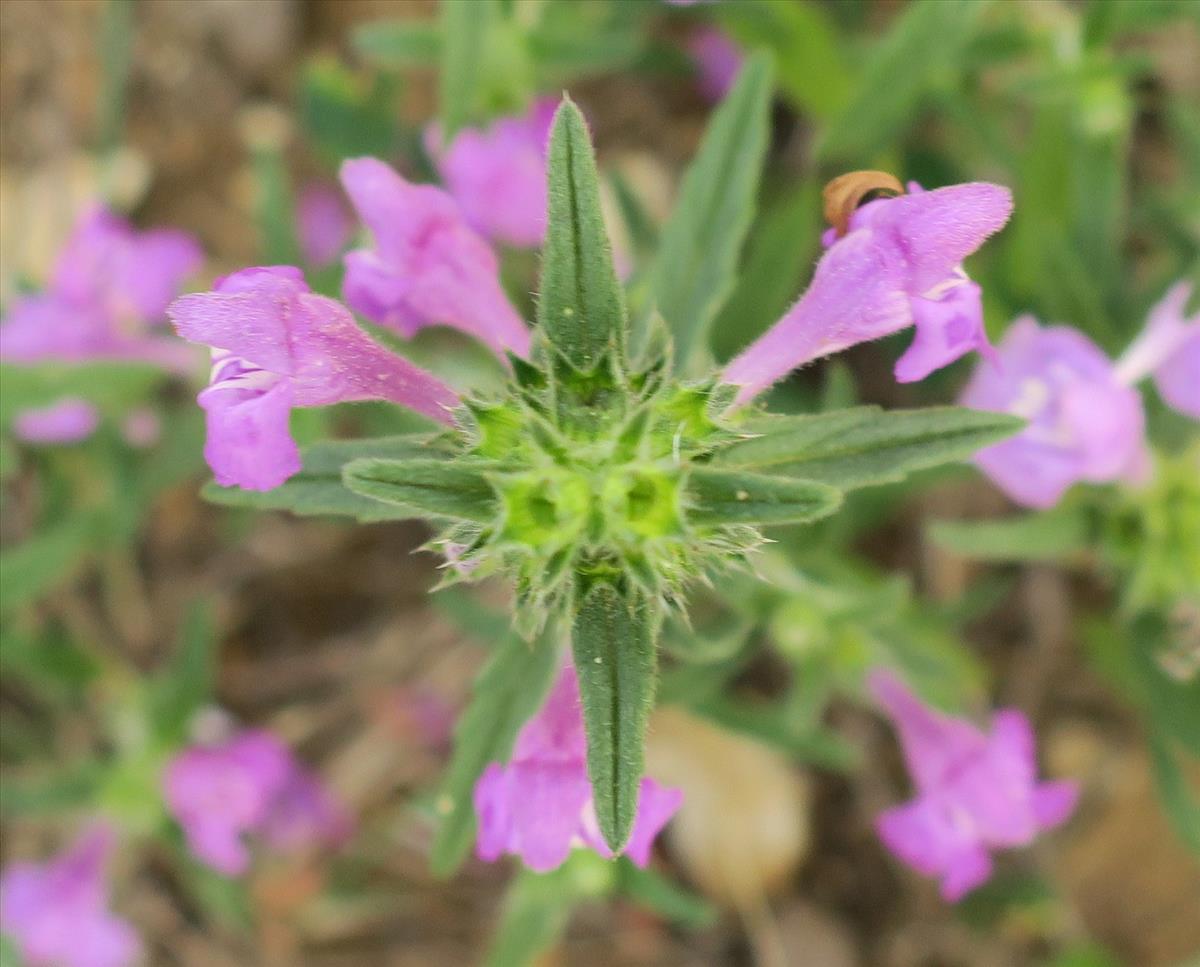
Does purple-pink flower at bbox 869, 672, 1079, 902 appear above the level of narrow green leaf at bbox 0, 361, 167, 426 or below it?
below

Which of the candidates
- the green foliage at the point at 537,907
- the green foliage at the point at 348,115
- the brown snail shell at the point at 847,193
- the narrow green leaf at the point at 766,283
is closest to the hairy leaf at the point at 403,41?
the green foliage at the point at 348,115

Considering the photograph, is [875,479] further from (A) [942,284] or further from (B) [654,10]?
(B) [654,10]

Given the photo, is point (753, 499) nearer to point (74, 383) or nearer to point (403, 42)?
point (74, 383)

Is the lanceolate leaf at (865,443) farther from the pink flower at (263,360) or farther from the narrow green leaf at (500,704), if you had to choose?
the pink flower at (263,360)

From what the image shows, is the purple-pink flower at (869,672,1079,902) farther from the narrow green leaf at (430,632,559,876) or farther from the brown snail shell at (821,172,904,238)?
the brown snail shell at (821,172,904,238)

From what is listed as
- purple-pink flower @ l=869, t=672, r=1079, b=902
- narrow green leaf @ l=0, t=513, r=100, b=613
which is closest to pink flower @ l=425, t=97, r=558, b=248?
narrow green leaf @ l=0, t=513, r=100, b=613
